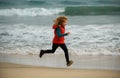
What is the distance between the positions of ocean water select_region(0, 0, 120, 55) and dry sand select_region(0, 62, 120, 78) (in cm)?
20

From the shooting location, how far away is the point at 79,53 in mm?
3828

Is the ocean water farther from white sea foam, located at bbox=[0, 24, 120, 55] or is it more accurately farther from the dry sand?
the dry sand

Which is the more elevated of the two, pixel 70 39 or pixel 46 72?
pixel 70 39

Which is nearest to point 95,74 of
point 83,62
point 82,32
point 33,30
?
point 83,62

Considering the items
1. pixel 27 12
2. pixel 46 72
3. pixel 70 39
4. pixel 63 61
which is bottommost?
pixel 46 72

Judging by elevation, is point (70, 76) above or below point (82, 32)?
below

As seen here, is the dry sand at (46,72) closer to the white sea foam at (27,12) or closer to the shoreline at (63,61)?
the shoreline at (63,61)

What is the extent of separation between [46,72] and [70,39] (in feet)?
1.60

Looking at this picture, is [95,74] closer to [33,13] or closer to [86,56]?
[86,56]

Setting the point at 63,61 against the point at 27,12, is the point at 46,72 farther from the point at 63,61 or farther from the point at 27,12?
the point at 27,12

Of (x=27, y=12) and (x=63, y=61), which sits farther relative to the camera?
(x=27, y=12)

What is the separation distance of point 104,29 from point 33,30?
0.86 meters

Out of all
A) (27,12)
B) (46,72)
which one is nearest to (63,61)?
(46,72)

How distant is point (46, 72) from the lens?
3.85 meters
